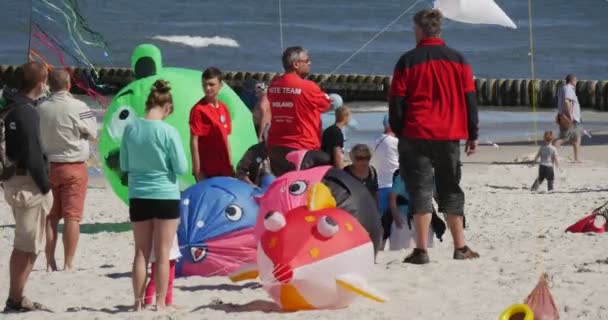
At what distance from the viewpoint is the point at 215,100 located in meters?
9.98

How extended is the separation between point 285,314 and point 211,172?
8.65 feet

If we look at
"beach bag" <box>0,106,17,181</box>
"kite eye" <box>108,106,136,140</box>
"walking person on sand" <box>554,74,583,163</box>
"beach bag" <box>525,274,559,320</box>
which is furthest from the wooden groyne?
"beach bag" <box>525,274,559,320</box>

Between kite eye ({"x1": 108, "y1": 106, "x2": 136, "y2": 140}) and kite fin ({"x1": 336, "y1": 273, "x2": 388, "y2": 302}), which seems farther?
kite eye ({"x1": 108, "y1": 106, "x2": 136, "y2": 140})

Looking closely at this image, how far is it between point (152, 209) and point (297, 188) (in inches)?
40.8

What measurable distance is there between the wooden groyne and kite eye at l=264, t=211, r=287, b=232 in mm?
21367

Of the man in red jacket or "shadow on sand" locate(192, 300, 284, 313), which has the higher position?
the man in red jacket

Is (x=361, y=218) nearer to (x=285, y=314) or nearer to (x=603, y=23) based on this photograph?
(x=285, y=314)

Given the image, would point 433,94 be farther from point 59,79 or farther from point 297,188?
point 59,79

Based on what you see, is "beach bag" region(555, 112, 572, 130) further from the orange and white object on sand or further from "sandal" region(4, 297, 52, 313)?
"sandal" region(4, 297, 52, 313)

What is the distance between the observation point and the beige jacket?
→ 937 centimetres

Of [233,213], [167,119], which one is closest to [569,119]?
[167,119]

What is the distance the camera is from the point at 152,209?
7.63 m

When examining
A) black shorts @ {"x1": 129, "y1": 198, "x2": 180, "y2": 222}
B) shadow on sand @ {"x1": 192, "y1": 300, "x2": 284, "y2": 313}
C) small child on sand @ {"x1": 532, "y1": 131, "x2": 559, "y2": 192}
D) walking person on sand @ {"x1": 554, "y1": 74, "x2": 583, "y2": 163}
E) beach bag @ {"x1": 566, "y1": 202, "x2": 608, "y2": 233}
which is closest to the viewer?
black shorts @ {"x1": 129, "y1": 198, "x2": 180, "y2": 222}

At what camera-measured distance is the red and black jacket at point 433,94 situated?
29.2 ft
